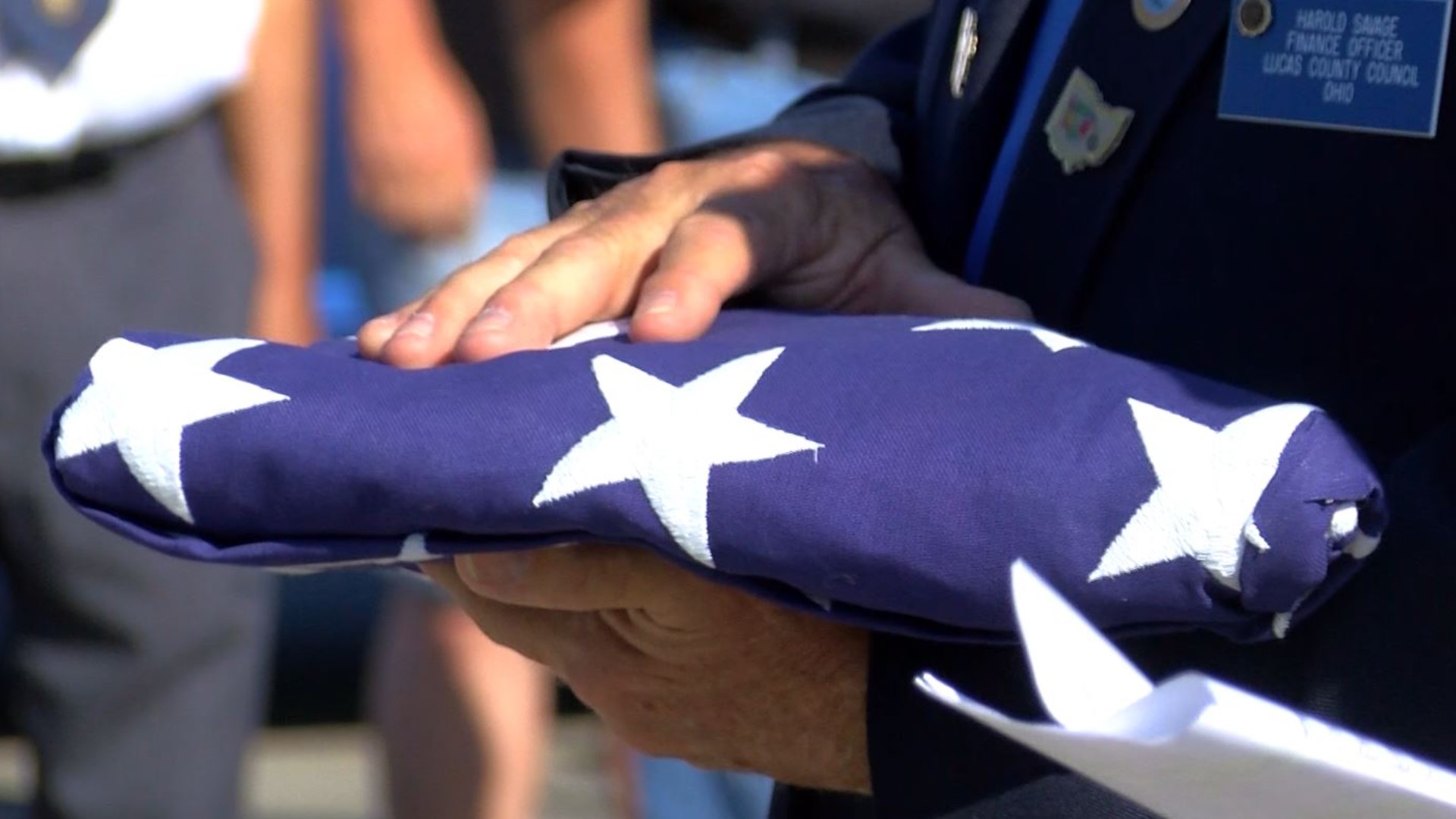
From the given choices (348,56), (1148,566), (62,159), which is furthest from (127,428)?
(348,56)

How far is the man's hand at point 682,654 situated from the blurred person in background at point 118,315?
1241 millimetres

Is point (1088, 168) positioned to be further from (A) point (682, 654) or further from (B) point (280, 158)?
(B) point (280, 158)

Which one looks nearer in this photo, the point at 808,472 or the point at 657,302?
the point at 808,472

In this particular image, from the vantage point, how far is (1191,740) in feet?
2.21

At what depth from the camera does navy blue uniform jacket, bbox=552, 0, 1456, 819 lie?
833 mm

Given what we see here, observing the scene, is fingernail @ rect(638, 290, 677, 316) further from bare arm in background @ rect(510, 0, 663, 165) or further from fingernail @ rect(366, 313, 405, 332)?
bare arm in background @ rect(510, 0, 663, 165)

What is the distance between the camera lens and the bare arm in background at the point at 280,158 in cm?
247

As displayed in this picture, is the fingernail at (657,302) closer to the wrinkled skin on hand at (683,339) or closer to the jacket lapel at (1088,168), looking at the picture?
the wrinkled skin on hand at (683,339)

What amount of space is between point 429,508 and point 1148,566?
0.98ft

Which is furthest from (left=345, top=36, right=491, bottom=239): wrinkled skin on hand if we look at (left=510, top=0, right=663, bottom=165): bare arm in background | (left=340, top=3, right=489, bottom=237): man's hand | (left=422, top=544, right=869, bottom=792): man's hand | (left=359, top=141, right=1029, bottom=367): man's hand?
(left=422, top=544, right=869, bottom=792): man's hand

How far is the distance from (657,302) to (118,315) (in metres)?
1.37

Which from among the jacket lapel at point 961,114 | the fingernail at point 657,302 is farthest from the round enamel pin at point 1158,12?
the fingernail at point 657,302

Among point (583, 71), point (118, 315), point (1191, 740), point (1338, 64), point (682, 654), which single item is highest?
point (1338, 64)

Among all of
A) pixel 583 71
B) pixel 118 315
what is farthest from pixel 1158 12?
pixel 583 71
